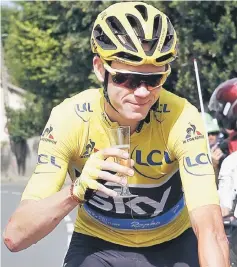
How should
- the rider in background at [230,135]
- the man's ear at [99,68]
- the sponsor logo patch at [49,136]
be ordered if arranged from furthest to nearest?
1. the rider in background at [230,135]
2. the man's ear at [99,68]
3. the sponsor logo patch at [49,136]

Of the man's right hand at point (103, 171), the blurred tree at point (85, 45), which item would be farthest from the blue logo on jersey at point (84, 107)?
the blurred tree at point (85, 45)

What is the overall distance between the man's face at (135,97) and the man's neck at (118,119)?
0.15 metres

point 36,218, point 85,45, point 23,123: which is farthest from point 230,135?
point 23,123

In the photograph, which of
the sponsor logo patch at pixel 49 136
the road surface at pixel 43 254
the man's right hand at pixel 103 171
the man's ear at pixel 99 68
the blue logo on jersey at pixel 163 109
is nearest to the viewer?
the man's right hand at pixel 103 171

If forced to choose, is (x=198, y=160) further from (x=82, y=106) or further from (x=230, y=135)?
(x=230, y=135)

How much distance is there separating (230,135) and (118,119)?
3.67 metres

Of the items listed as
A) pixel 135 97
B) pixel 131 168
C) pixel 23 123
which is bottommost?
pixel 23 123

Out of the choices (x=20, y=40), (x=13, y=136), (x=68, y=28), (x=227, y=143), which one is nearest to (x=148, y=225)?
(x=227, y=143)

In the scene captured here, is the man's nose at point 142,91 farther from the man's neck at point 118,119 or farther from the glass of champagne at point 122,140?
the glass of champagne at point 122,140

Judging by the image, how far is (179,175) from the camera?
13.8ft

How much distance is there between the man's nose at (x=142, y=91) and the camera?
12.3 feet

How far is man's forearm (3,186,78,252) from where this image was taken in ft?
11.7

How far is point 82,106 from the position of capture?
407 centimetres

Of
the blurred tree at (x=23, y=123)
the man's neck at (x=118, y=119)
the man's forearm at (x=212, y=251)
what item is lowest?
the blurred tree at (x=23, y=123)
